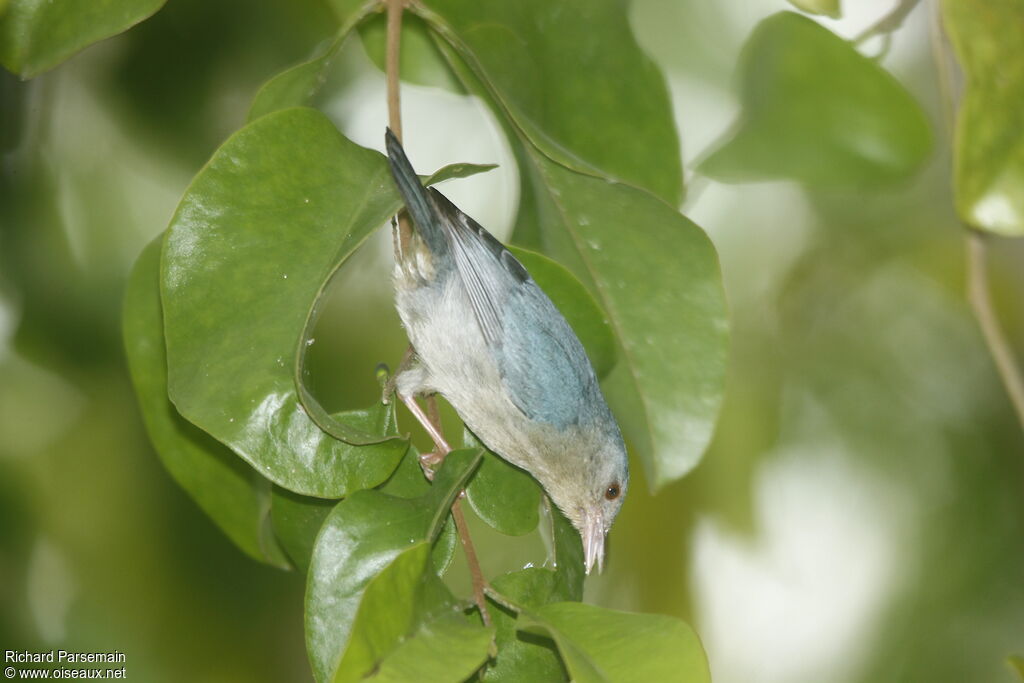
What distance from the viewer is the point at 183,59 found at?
214cm

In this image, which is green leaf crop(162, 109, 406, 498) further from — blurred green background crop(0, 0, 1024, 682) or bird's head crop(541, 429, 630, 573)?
blurred green background crop(0, 0, 1024, 682)

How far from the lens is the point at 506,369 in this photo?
174 cm

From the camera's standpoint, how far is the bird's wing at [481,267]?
1.63 m

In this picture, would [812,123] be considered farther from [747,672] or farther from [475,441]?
[747,672]

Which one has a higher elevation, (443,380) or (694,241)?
(694,241)

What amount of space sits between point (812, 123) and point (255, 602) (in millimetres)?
1647

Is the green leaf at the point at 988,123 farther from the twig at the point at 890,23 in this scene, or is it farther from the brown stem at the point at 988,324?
the twig at the point at 890,23

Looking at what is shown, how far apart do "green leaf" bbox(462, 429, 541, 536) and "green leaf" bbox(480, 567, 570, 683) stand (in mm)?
113

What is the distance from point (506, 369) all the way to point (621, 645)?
78 centimetres

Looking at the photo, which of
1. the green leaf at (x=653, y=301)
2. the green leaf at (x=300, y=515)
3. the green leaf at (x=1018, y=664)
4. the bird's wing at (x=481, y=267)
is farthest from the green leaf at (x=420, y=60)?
the green leaf at (x=1018, y=664)

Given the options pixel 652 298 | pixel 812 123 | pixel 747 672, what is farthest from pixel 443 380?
pixel 747 672

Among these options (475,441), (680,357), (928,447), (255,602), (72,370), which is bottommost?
(255,602)

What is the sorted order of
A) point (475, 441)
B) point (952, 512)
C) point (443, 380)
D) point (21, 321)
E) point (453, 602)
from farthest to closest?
point (952, 512) → point (21, 321) → point (443, 380) → point (475, 441) → point (453, 602)

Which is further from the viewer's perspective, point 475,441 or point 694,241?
point 475,441
